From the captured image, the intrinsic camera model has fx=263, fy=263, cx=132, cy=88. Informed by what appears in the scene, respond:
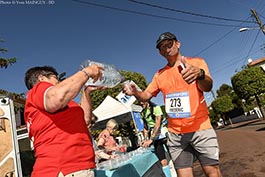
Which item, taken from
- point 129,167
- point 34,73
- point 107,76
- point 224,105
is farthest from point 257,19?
point 224,105

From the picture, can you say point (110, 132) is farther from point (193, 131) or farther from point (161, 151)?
point (193, 131)

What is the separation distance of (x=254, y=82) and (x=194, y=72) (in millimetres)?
23016

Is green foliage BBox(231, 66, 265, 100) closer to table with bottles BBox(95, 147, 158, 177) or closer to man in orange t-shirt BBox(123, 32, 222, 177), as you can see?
table with bottles BBox(95, 147, 158, 177)

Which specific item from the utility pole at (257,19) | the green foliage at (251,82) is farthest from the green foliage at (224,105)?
the utility pole at (257,19)

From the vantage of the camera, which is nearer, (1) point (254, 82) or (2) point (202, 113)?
(2) point (202, 113)

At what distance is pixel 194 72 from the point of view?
2158 millimetres

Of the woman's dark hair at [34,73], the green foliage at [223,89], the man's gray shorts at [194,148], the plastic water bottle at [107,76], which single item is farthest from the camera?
the green foliage at [223,89]

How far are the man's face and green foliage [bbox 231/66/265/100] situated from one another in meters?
22.2

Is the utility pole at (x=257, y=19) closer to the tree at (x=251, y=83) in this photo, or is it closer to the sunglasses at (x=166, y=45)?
the tree at (x=251, y=83)

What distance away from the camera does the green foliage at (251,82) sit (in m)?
22.8

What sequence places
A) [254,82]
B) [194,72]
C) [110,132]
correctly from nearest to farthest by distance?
[194,72]
[110,132]
[254,82]

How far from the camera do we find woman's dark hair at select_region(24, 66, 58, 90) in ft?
6.80

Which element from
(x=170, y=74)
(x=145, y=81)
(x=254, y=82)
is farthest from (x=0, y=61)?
(x=254, y=82)

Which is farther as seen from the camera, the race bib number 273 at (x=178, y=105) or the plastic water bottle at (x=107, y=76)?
the race bib number 273 at (x=178, y=105)
